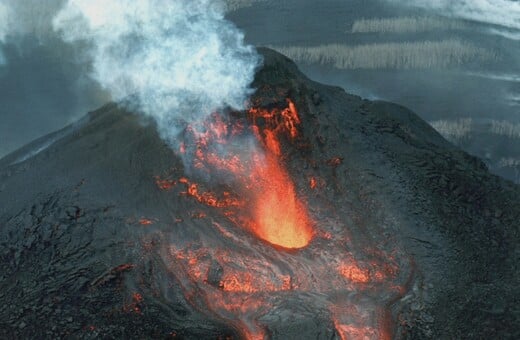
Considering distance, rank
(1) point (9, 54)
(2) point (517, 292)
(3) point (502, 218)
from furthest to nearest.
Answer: (1) point (9, 54) < (3) point (502, 218) < (2) point (517, 292)

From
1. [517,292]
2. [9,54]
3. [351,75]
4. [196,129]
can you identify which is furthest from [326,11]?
[517,292]

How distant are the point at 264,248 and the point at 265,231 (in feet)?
1.99

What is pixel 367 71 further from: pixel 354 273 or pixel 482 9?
pixel 354 273

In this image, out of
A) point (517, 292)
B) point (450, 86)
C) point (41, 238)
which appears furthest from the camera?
point (450, 86)

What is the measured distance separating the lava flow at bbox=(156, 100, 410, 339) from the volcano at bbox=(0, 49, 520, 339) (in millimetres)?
18

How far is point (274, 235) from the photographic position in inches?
302

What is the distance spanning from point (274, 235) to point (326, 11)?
10401mm

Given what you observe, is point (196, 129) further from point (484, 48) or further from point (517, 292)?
point (484, 48)

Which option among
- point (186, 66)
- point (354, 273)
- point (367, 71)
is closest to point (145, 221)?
point (186, 66)

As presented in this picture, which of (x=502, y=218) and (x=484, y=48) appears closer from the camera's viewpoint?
(x=502, y=218)

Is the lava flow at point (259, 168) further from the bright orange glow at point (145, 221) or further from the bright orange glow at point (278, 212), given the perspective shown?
the bright orange glow at point (145, 221)

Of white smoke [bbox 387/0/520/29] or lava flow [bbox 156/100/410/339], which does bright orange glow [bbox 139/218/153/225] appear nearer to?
lava flow [bbox 156/100/410/339]

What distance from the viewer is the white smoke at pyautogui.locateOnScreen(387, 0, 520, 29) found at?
15.2 m

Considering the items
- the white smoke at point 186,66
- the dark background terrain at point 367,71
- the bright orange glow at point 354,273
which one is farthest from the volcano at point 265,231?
the dark background terrain at point 367,71
